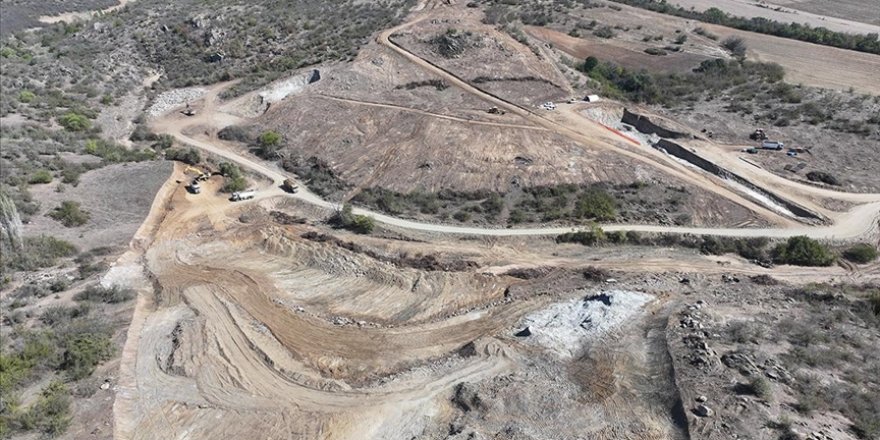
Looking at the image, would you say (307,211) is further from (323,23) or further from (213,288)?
(323,23)

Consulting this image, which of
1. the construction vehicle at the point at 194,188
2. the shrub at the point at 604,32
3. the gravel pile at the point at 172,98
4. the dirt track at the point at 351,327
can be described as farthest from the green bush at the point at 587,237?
the gravel pile at the point at 172,98

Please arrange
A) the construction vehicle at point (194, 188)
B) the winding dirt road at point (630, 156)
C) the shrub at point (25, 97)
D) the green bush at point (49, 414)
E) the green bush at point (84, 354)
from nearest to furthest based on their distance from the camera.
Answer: the green bush at point (49, 414) → the green bush at point (84, 354) → the winding dirt road at point (630, 156) → the construction vehicle at point (194, 188) → the shrub at point (25, 97)

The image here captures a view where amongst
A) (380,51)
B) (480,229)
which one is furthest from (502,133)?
(380,51)

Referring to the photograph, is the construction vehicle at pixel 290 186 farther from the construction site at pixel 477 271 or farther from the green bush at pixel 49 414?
the green bush at pixel 49 414

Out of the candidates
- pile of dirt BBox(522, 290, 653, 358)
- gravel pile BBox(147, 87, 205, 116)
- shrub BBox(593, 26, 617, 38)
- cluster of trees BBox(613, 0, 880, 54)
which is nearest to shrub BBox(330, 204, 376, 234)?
pile of dirt BBox(522, 290, 653, 358)

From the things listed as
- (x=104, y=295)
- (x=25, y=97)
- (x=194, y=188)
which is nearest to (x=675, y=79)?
(x=194, y=188)

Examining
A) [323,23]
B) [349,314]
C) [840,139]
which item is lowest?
[349,314]
